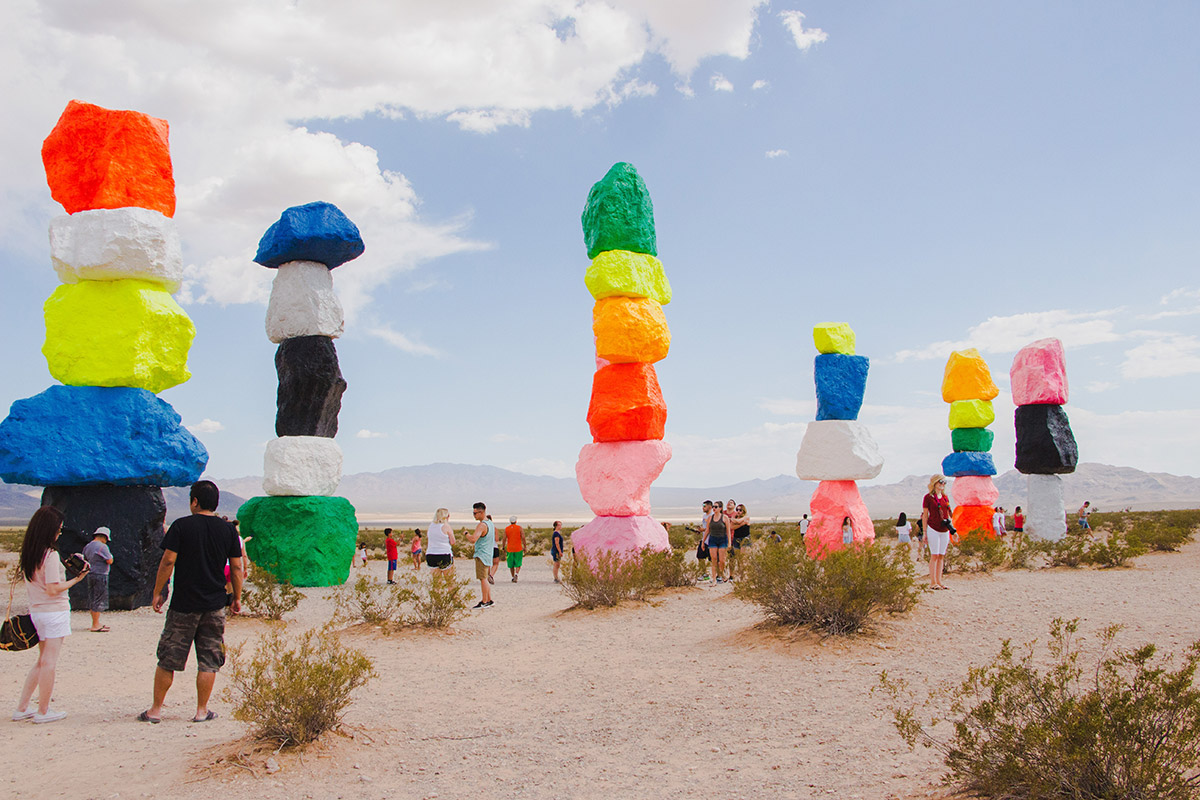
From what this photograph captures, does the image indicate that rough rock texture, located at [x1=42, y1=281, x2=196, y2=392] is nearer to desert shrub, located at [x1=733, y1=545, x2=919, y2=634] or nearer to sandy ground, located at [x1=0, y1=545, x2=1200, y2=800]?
sandy ground, located at [x1=0, y1=545, x2=1200, y2=800]

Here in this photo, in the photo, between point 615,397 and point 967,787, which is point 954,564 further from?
point 967,787

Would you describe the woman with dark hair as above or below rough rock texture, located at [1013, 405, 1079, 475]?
below

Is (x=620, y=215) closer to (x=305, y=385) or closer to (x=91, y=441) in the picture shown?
(x=305, y=385)

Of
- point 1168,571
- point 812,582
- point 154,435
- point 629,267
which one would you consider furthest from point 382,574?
point 1168,571

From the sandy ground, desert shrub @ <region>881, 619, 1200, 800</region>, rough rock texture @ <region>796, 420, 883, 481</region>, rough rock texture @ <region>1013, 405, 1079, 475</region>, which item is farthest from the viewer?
rough rock texture @ <region>1013, 405, 1079, 475</region>

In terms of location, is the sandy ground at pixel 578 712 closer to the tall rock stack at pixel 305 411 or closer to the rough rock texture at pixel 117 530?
the rough rock texture at pixel 117 530

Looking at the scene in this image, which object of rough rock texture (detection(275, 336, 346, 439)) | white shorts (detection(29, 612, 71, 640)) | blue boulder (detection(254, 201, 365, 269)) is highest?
blue boulder (detection(254, 201, 365, 269))

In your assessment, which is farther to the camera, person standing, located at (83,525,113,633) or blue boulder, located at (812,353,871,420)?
blue boulder, located at (812,353,871,420)

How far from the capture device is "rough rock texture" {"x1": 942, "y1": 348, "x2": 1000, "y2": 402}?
23.2 meters

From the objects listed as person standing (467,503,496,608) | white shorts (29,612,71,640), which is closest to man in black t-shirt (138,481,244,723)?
white shorts (29,612,71,640)

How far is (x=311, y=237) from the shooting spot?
14.5 metres

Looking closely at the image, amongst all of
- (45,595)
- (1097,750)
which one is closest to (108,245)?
(45,595)

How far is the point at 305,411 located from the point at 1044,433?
17422 millimetres

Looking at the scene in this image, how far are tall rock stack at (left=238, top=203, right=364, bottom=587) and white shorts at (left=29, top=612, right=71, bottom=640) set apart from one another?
27.2ft
